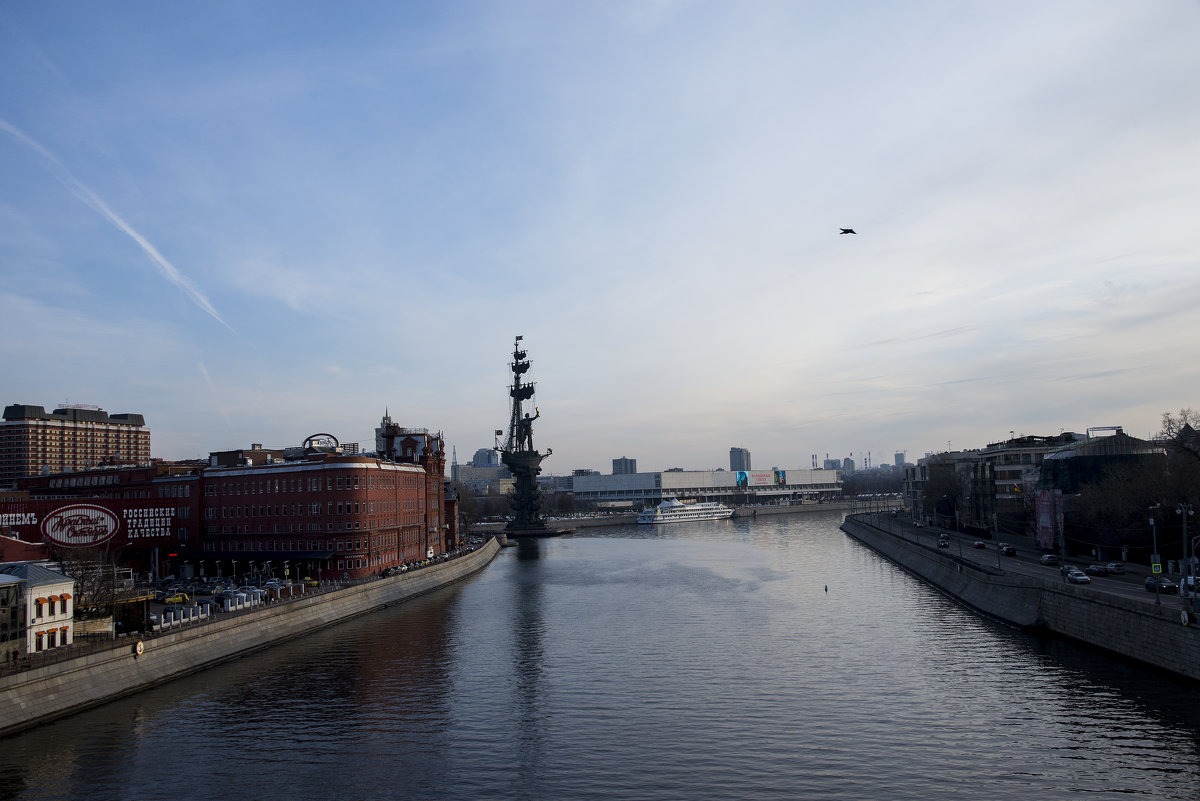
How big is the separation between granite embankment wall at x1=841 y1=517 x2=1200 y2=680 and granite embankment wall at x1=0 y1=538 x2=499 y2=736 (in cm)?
4767

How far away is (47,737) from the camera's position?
106 ft

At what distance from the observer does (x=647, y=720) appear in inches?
1320

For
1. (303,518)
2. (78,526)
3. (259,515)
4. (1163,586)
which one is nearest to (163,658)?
(78,526)

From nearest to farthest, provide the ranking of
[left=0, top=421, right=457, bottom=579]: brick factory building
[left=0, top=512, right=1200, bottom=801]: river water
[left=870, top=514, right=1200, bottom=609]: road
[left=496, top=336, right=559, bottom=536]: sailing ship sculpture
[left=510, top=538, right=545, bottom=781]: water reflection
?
[left=0, top=512, right=1200, bottom=801]: river water, [left=510, top=538, right=545, bottom=781]: water reflection, [left=870, top=514, right=1200, bottom=609]: road, [left=0, top=421, right=457, bottom=579]: brick factory building, [left=496, top=336, right=559, bottom=536]: sailing ship sculpture

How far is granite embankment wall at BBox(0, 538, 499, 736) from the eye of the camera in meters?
33.5

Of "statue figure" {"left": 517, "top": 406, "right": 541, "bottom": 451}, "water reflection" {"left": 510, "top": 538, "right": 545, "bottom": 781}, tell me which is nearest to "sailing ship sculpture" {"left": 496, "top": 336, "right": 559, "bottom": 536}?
"statue figure" {"left": 517, "top": 406, "right": 541, "bottom": 451}

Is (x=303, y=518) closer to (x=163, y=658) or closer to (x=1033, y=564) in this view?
(x=163, y=658)

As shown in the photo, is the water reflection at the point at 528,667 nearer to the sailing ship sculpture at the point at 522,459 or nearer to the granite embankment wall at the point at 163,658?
the granite embankment wall at the point at 163,658

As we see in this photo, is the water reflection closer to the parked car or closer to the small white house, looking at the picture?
the small white house

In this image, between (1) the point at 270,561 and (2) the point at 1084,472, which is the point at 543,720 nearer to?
(1) the point at 270,561

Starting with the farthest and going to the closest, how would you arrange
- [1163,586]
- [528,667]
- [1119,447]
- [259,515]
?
[1119,447], [259,515], [1163,586], [528,667]

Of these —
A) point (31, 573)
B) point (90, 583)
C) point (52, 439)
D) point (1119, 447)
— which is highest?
point (52, 439)

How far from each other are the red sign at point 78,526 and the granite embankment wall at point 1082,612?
65636mm

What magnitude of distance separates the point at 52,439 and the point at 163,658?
179 m
